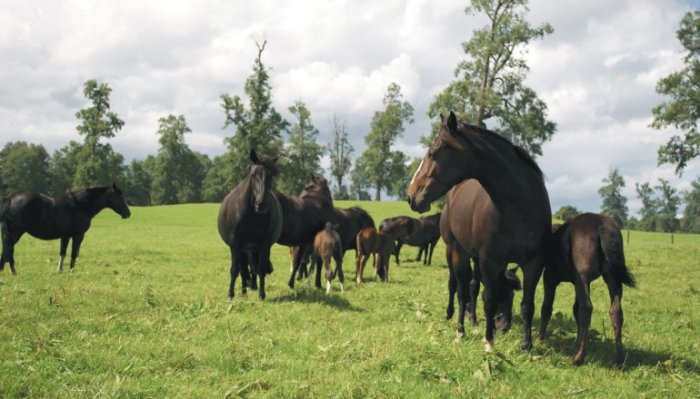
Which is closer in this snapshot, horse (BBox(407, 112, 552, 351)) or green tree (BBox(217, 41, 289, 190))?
horse (BBox(407, 112, 552, 351))

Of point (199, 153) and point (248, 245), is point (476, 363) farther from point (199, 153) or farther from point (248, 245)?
point (199, 153)

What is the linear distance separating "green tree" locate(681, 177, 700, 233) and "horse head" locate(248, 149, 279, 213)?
5603 inches

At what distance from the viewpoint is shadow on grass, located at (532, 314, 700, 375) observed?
6.34 m

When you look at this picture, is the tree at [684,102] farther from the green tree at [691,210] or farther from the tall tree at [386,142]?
the green tree at [691,210]

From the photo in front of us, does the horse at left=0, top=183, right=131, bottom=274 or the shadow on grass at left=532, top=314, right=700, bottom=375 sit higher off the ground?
the horse at left=0, top=183, right=131, bottom=274

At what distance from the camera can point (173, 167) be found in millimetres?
96625

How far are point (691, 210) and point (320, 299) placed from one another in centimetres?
14951

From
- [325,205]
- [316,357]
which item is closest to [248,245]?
[325,205]

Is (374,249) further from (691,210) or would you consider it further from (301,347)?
(691,210)

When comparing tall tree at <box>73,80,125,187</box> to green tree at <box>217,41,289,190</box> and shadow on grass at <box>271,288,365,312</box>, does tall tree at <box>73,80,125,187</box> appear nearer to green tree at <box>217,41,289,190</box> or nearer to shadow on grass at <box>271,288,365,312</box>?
green tree at <box>217,41,289,190</box>

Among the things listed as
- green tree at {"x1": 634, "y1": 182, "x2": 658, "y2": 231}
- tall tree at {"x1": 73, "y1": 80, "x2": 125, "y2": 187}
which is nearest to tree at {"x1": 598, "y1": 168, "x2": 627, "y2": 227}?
green tree at {"x1": 634, "y1": 182, "x2": 658, "y2": 231}

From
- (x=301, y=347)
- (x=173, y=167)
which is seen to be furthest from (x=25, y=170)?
(x=301, y=347)

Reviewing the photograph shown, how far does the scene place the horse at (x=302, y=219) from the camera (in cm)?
1289

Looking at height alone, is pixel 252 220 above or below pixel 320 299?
above
